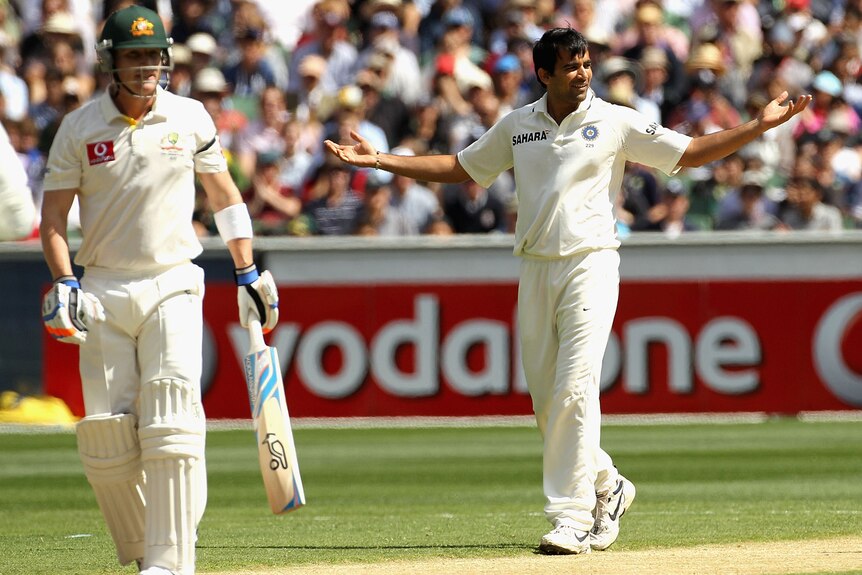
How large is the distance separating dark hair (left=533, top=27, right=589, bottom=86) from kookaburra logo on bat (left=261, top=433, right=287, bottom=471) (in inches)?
85.7

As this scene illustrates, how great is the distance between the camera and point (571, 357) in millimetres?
7637

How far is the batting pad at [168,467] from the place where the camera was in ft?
21.0

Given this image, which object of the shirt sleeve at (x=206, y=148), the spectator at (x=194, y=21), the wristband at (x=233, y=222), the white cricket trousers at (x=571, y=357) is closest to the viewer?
the shirt sleeve at (x=206, y=148)

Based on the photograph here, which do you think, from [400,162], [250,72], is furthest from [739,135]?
[250,72]

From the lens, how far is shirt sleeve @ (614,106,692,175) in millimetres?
7727

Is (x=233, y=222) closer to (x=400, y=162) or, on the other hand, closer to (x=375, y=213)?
(x=400, y=162)

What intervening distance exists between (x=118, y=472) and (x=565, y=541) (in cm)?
209

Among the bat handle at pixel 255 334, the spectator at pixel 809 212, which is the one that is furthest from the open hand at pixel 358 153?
the spectator at pixel 809 212

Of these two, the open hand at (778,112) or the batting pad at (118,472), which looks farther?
the open hand at (778,112)

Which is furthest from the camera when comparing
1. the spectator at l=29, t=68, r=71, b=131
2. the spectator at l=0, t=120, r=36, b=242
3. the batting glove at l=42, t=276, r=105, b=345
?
the spectator at l=29, t=68, r=71, b=131

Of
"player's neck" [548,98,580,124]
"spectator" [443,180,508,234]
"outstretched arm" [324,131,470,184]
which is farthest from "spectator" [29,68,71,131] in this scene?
"player's neck" [548,98,580,124]

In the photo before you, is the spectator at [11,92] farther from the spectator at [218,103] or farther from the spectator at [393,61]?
the spectator at [393,61]

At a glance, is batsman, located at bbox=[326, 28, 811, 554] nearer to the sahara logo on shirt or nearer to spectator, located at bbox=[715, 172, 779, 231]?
the sahara logo on shirt

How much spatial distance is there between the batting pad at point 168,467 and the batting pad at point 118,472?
0.27ft
